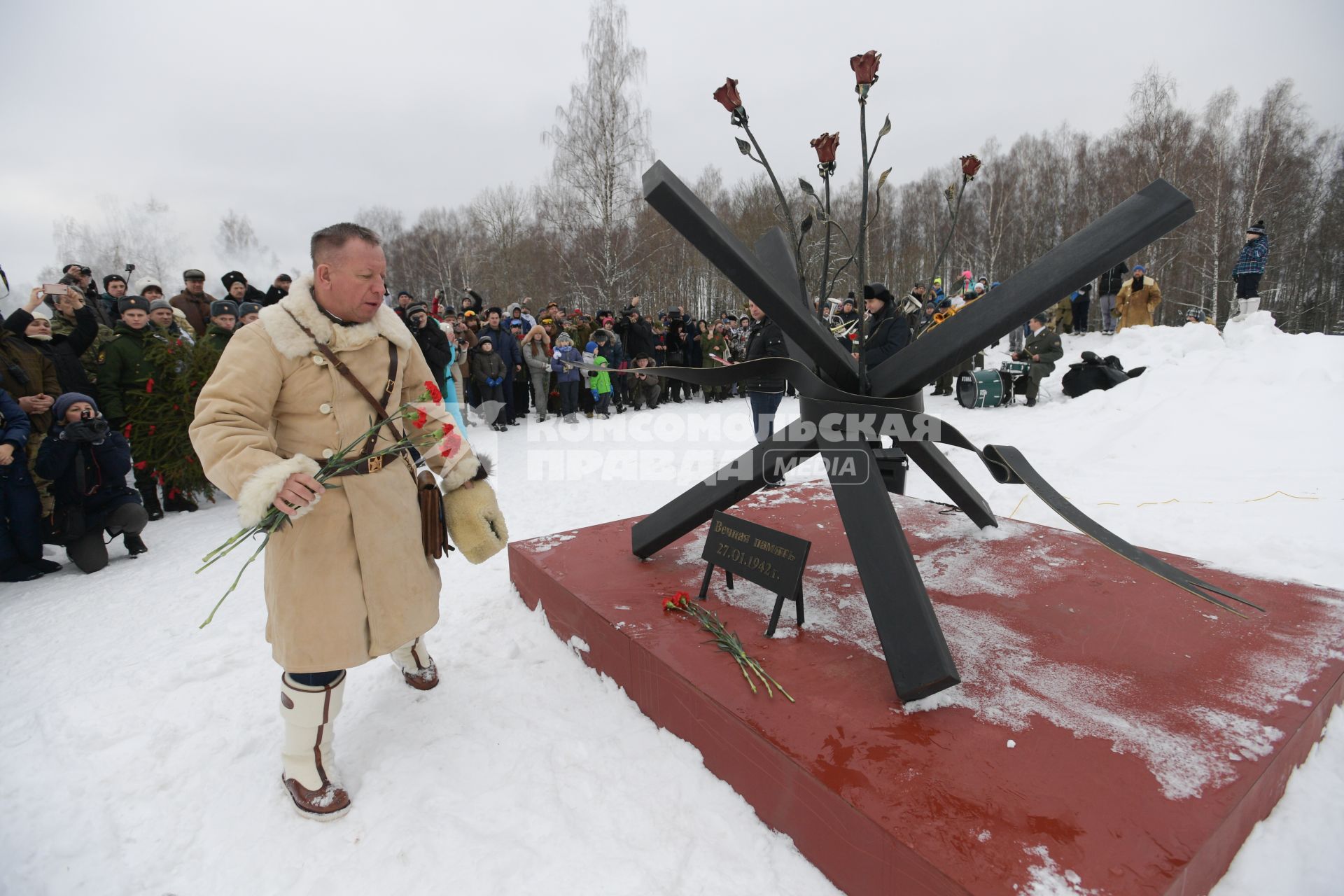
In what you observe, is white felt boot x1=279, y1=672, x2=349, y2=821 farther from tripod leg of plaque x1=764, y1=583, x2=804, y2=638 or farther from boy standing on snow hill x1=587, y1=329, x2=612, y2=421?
boy standing on snow hill x1=587, y1=329, x2=612, y2=421

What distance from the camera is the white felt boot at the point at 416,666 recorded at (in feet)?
8.23

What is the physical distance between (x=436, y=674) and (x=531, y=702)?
50 centimetres

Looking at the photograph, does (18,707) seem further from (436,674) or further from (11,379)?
(11,379)

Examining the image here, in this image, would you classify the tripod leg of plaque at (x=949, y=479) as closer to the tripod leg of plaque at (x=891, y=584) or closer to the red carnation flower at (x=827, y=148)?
the tripod leg of plaque at (x=891, y=584)

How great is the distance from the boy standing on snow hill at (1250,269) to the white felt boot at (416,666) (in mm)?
13724

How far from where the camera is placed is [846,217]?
546 inches

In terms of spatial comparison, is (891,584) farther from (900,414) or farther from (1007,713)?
(900,414)

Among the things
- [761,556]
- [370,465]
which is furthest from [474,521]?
[761,556]

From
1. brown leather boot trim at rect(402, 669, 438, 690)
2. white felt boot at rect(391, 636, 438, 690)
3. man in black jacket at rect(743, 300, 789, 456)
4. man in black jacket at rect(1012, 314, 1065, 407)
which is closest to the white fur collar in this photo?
white felt boot at rect(391, 636, 438, 690)

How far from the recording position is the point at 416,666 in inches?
99.4

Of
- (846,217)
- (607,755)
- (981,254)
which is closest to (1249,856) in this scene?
(607,755)

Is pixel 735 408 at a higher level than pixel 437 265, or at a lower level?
lower

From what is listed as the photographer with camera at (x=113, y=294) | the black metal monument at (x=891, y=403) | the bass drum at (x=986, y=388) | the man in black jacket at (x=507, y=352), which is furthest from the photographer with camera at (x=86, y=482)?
the bass drum at (x=986, y=388)

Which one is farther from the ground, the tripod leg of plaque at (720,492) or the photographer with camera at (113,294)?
the photographer with camera at (113,294)
